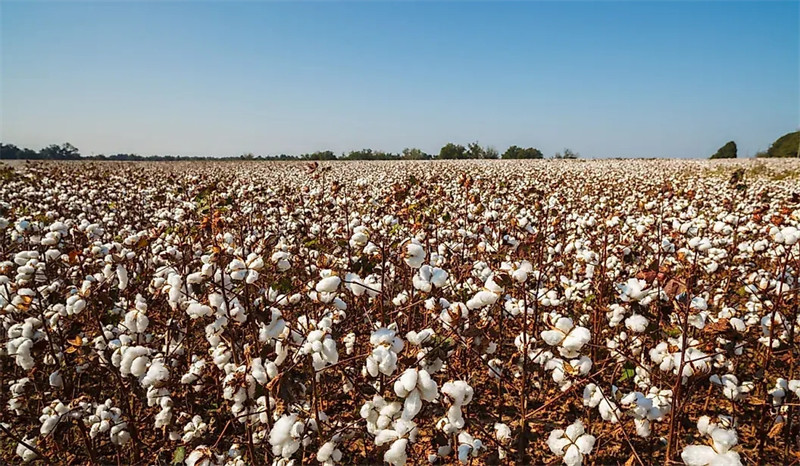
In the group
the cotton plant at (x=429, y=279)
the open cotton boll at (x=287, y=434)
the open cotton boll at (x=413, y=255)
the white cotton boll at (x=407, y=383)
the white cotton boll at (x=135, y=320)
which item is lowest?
the open cotton boll at (x=287, y=434)

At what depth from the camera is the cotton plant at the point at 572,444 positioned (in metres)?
1.86

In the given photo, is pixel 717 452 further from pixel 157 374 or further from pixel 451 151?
pixel 451 151

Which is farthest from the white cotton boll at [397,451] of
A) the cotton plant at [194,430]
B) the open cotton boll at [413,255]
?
the cotton plant at [194,430]

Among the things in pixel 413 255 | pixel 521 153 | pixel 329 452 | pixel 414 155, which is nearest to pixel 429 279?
pixel 413 255

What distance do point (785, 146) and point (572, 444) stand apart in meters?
73.9

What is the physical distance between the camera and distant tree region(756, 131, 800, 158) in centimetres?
5096

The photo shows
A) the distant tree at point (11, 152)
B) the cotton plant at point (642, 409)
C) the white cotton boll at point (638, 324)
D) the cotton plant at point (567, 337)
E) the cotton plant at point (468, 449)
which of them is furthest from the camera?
the distant tree at point (11, 152)

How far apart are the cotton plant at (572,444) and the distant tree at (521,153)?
6757 centimetres

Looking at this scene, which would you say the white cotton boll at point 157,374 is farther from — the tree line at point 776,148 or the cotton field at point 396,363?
the tree line at point 776,148

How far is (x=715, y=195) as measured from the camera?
8930 millimetres

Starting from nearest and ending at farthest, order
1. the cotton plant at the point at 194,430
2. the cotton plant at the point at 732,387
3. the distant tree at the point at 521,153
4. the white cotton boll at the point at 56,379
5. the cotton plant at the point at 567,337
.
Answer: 1. the cotton plant at the point at 567,337
2. the cotton plant at the point at 194,430
3. the cotton plant at the point at 732,387
4. the white cotton boll at the point at 56,379
5. the distant tree at the point at 521,153

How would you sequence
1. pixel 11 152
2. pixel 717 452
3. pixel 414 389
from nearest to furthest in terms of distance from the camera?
pixel 717 452 < pixel 414 389 < pixel 11 152

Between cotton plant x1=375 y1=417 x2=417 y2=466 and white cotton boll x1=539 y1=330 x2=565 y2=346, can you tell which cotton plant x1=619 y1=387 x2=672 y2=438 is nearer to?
white cotton boll x1=539 y1=330 x2=565 y2=346

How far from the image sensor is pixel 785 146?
5388cm
